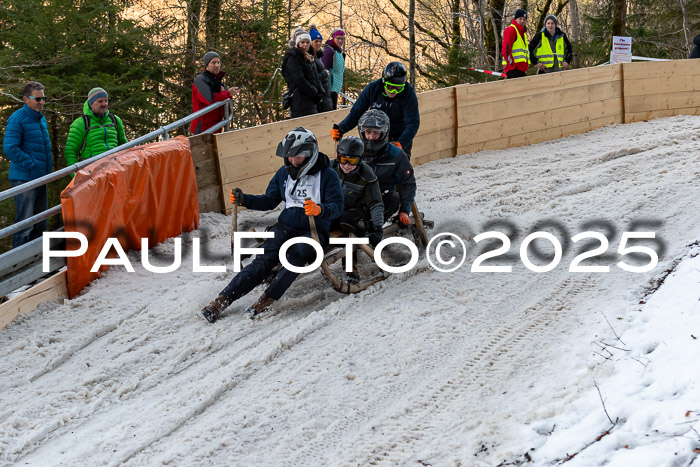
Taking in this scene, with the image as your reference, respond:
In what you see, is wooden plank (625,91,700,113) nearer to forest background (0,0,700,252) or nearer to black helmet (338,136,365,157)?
forest background (0,0,700,252)

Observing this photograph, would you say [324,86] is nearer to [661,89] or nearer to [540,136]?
[540,136]

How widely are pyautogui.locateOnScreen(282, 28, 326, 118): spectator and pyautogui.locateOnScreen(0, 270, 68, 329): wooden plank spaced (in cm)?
455

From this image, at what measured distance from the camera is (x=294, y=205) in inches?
274

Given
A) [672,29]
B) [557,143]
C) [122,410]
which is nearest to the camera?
[122,410]

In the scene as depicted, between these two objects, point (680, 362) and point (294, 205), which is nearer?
point (680, 362)

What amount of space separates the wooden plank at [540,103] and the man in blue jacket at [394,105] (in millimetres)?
3397

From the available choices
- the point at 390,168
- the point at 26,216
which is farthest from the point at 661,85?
the point at 26,216

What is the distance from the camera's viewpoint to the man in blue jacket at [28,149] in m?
7.77

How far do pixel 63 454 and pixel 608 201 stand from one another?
23.1 ft

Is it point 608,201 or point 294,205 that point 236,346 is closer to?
point 294,205

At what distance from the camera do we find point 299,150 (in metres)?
6.75

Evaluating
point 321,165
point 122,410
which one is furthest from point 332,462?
point 321,165

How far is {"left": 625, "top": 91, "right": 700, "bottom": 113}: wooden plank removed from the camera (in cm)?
1396

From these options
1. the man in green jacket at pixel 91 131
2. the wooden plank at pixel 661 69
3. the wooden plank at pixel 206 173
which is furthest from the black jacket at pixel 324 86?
the wooden plank at pixel 661 69
